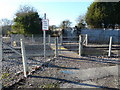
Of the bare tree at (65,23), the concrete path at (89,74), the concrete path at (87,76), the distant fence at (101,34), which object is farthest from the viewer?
the bare tree at (65,23)

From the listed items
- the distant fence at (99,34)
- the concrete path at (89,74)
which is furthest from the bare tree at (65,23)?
the concrete path at (89,74)

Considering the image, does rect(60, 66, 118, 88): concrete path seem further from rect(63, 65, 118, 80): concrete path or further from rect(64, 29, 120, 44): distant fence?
rect(64, 29, 120, 44): distant fence

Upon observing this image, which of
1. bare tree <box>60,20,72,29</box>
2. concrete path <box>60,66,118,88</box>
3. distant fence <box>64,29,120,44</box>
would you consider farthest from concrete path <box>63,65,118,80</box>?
bare tree <box>60,20,72,29</box>

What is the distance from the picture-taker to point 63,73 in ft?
13.9

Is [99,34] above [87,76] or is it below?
above

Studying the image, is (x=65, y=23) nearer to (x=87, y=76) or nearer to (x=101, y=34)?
(x=101, y=34)

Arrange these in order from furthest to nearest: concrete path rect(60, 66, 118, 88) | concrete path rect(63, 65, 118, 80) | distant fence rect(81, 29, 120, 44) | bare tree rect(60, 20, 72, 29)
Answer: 1. bare tree rect(60, 20, 72, 29)
2. distant fence rect(81, 29, 120, 44)
3. concrete path rect(63, 65, 118, 80)
4. concrete path rect(60, 66, 118, 88)

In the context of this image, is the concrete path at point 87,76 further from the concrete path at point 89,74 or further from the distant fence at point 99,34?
the distant fence at point 99,34

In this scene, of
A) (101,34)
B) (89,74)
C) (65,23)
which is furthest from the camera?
(65,23)

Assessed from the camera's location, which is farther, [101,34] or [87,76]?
[101,34]

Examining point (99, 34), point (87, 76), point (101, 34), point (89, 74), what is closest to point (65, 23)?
point (99, 34)

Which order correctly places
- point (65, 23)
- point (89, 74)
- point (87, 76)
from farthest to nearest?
point (65, 23), point (89, 74), point (87, 76)

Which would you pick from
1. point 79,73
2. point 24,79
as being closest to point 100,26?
point 79,73

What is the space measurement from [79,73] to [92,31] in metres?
13.1
